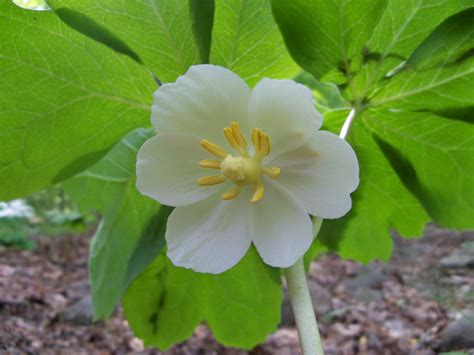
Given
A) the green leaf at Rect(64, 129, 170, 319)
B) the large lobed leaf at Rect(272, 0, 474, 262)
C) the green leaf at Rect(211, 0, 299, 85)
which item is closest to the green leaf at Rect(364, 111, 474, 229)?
the large lobed leaf at Rect(272, 0, 474, 262)

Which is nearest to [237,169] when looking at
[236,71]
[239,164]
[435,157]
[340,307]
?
[239,164]

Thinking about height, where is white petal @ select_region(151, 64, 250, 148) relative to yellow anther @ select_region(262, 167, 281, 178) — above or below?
above

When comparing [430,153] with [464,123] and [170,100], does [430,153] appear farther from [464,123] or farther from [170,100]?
[170,100]

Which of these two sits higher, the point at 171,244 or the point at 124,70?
the point at 124,70

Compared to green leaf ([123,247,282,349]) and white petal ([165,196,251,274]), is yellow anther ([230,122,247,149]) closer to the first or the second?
white petal ([165,196,251,274])

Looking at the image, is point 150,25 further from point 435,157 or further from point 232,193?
point 435,157

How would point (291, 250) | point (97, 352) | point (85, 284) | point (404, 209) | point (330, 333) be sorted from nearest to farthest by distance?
point (291, 250), point (404, 209), point (97, 352), point (330, 333), point (85, 284)

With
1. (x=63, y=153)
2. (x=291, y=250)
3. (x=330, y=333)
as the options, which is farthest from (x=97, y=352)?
(x=291, y=250)
